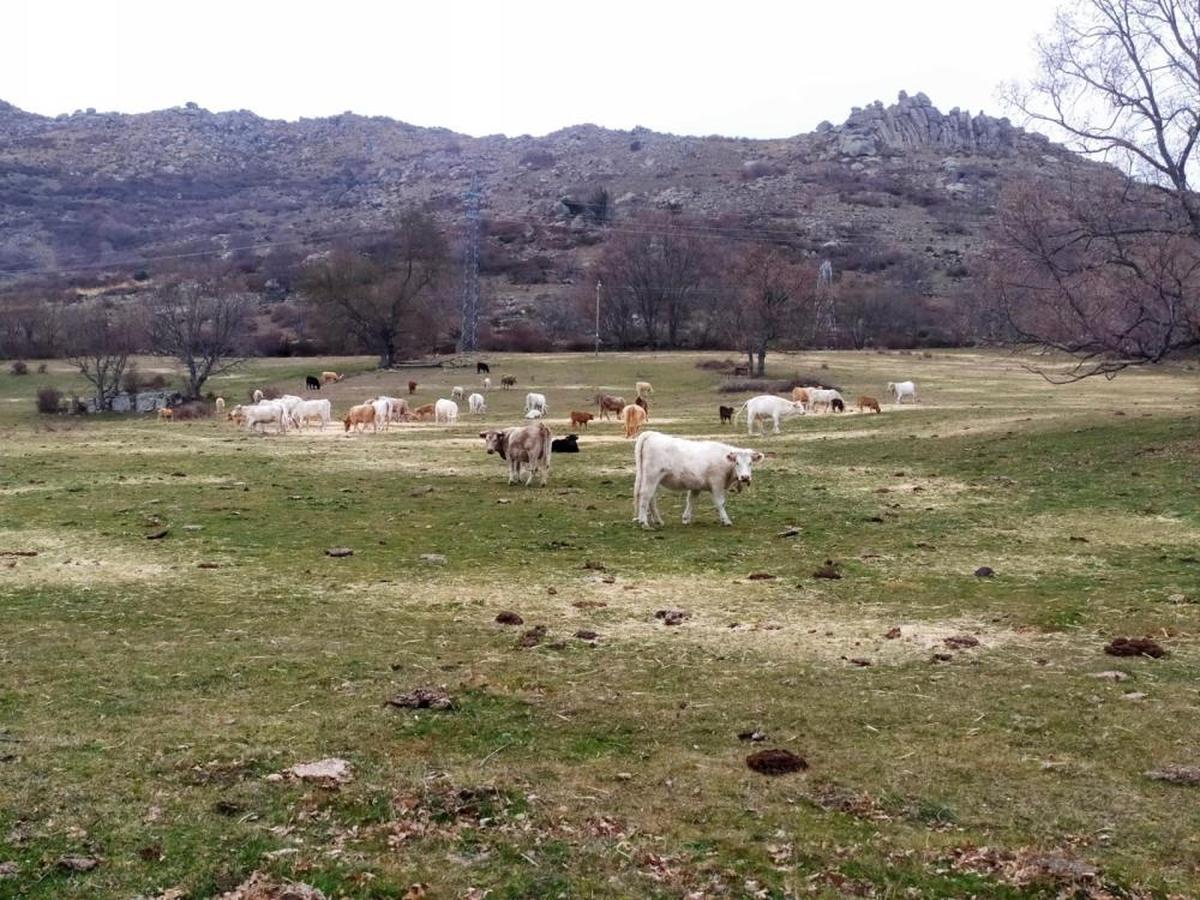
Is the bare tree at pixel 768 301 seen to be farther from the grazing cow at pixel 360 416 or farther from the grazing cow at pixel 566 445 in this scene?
the grazing cow at pixel 566 445

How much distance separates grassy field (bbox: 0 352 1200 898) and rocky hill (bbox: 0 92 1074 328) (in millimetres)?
86239

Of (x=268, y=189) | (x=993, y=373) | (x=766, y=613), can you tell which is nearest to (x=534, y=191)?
(x=268, y=189)

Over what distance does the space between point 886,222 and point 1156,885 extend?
13650 cm

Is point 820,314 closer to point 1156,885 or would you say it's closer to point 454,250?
point 454,250

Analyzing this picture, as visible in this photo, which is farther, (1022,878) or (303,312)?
(303,312)

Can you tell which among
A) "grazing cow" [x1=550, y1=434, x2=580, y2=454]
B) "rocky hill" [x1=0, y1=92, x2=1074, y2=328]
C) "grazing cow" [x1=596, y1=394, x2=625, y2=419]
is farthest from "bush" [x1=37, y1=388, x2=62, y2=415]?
"rocky hill" [x1=0, y1=92, x2=1074, y2=328]

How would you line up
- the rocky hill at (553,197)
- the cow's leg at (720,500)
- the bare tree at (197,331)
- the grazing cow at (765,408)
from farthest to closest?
the rocky hill at (553,197), the bare tree at (197,331), the grazing cow at (765,408), the cow's leg at (720,500)

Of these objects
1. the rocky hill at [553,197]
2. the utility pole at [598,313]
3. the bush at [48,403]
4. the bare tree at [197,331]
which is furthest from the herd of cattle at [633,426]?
the rocky hill at [553,197]

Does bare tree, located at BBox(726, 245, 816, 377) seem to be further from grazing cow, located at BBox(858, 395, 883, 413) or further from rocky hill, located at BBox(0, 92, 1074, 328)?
rocky hill, located at BBox(0, 92, 1074, 328)

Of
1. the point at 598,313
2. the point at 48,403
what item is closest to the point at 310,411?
the point at 48,403

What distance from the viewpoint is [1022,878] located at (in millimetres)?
4988

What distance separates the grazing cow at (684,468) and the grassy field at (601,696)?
67cm

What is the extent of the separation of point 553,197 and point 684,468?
14539 cm

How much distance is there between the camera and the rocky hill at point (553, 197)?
4877 inches
